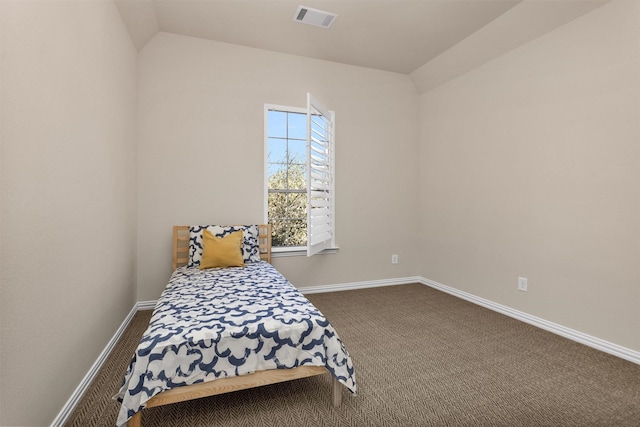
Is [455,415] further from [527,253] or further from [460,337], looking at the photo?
[527,253]

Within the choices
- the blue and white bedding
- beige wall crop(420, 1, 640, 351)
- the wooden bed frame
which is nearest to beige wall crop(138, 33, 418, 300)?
beige wall crop(420, 1, 640, 351)

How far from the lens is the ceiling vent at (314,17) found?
2.99m

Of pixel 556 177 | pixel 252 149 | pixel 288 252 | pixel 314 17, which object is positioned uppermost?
pixel 314 17

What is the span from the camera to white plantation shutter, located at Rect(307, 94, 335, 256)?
10.5ft

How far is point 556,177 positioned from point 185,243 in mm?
3505

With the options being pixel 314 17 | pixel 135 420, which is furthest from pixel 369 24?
pixel 135 420

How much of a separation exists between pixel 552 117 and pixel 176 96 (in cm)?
355

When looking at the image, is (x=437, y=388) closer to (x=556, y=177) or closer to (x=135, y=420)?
(x=135, y=420)

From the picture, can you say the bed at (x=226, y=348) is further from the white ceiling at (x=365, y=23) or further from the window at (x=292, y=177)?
the white ceiling at (x=365, y=23)

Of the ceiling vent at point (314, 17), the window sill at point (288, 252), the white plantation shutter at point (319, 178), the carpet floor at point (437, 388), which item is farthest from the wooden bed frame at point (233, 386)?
the ceiling vent at point (314, 17)

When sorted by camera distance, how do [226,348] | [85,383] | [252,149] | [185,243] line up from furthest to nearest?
[252,149] → [185,243] → [85,383] → [226,348]

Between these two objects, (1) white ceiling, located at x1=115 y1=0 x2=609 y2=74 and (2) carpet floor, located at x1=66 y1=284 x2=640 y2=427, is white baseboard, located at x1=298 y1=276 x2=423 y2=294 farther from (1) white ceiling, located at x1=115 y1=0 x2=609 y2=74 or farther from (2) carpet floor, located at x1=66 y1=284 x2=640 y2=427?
(1) white ceiling, located at x1=115 y1=0 x2=609 y2=74

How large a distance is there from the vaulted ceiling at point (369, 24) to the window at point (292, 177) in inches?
28.9

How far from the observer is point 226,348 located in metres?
1.65
